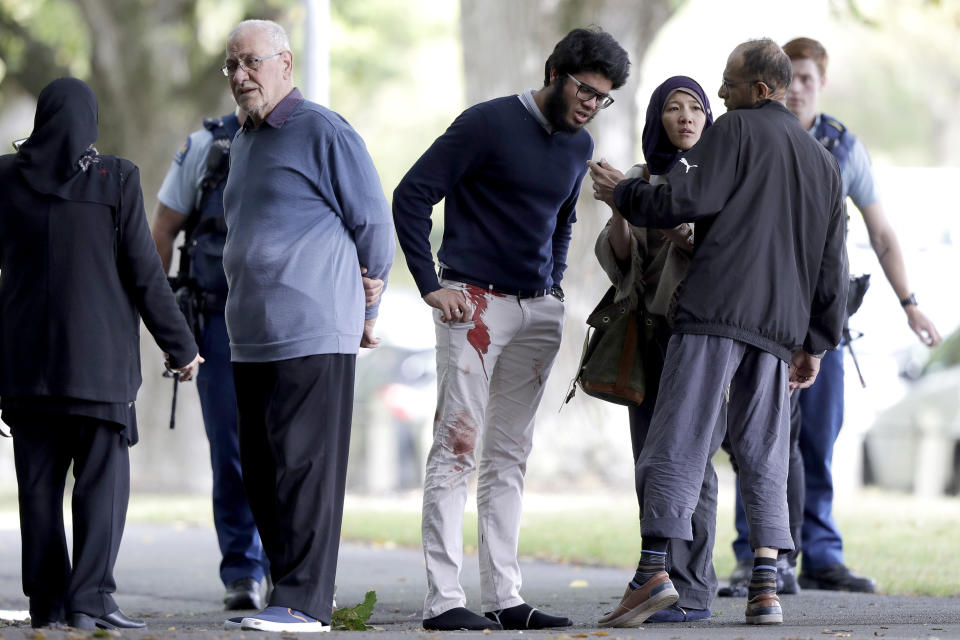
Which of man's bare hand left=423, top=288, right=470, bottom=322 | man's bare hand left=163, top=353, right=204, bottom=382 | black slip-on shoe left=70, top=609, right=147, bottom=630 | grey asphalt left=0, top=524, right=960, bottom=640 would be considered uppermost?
man's bare hand left=423, top=288, right=470, bottom=322

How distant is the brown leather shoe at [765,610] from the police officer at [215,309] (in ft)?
7.71

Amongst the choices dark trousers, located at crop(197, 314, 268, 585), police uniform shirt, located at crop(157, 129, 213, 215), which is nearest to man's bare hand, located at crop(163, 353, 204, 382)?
dark trousers, located at crop(197, 314, 268, 585)

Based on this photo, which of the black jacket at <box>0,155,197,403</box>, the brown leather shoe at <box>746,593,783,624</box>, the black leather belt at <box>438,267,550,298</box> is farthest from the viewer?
the black leather belt at <box>438,267,550,298</box>

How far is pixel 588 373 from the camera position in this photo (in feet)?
20.1

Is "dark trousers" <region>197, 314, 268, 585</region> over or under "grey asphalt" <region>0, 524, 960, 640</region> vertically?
over

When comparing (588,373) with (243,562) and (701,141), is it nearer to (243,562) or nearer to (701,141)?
(701,141)

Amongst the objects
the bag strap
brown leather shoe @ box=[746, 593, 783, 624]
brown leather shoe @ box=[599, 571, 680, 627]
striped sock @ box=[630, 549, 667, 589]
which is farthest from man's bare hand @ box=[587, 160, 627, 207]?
brown leather shoe @ box=[746, 593, 783, 624]

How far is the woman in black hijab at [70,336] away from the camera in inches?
217

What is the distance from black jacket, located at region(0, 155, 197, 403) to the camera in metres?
5.48

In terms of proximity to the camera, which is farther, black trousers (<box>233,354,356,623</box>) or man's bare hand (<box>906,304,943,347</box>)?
man's bare hand (<box>906,304,943,347</box>)

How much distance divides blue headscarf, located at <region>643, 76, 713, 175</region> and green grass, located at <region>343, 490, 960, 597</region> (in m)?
2.71

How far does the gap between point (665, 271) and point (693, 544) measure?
107 cm

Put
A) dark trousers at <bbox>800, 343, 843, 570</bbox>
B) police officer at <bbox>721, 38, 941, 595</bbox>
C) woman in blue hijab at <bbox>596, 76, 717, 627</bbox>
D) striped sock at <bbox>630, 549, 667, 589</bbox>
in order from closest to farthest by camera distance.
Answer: striped sock at <bbox>630, 549, 667, 589</bbox>
woman in blue hijab at <bbox>596, 76, 717, 627</bbox>
police officer at <bbox>721, 38, 941, 595</bbox>
dark trousers at <bbox>800, 343, 843, 570</bbox>

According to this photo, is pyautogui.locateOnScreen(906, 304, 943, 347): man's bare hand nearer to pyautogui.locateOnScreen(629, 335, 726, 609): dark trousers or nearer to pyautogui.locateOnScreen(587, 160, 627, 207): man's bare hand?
pyautogui.locateOnScreen(629, 335, 726, 609): dark trousers
